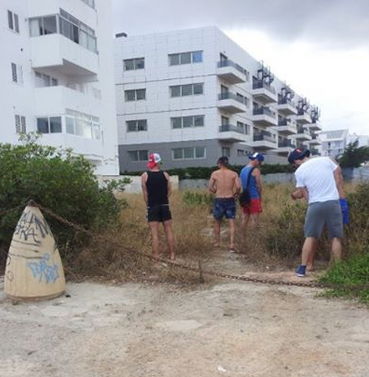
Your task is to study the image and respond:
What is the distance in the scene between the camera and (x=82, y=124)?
28.7 meters

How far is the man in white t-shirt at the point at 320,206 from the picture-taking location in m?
5.82

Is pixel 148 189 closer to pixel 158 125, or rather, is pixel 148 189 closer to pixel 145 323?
pixel 145 323

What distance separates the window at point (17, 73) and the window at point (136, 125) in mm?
23354

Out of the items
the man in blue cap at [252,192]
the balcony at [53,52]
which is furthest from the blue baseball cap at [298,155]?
the balcony at [53,52]

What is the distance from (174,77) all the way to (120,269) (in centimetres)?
4244

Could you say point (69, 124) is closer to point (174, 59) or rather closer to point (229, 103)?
point (174, 59)

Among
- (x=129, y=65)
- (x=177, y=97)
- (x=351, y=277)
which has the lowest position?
(x=351, y=277)

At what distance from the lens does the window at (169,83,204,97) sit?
154ft

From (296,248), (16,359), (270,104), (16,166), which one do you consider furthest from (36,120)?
(270,104)

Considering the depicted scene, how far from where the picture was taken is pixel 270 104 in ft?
221

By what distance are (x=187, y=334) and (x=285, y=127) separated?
70.5 metres

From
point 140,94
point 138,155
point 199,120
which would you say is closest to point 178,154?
point 199,120

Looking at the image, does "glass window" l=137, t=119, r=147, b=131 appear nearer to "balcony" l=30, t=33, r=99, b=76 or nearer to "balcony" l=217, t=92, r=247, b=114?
"balcony" l=217, t=92, r=247, b=114

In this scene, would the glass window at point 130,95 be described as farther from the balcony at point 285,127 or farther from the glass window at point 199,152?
the balcony at point 285,127
